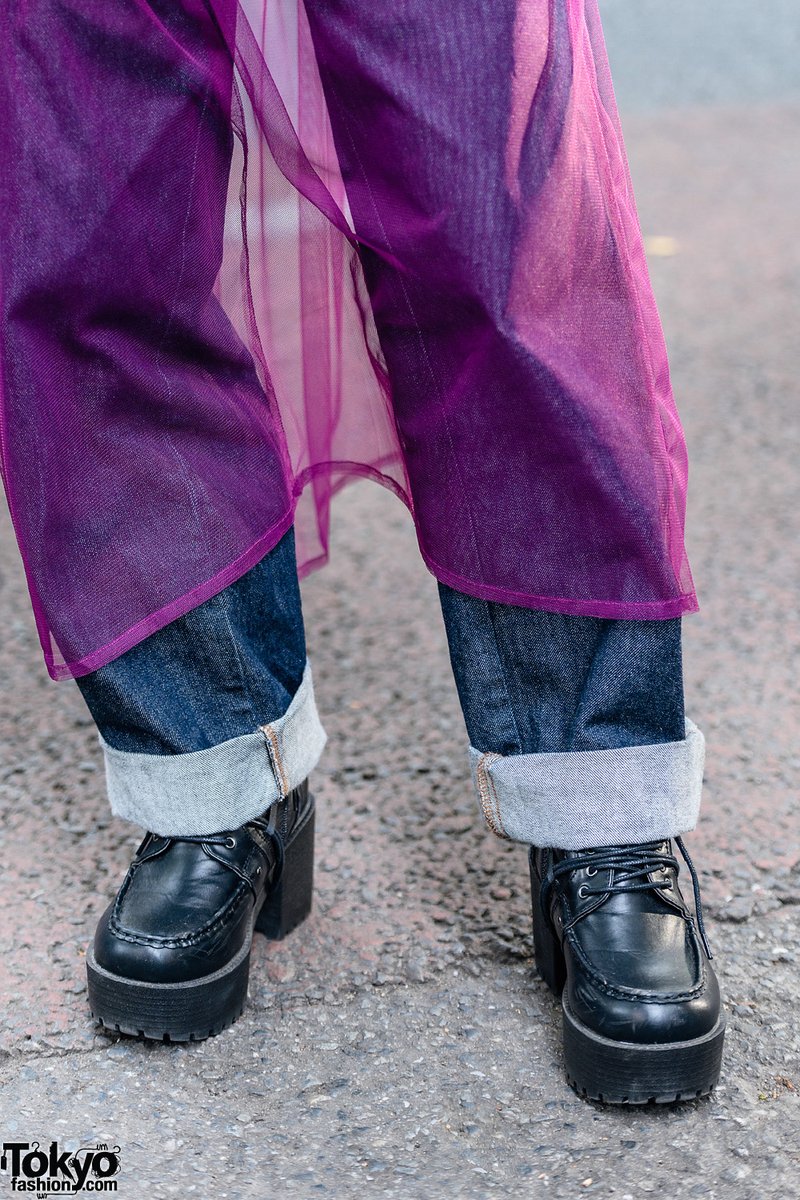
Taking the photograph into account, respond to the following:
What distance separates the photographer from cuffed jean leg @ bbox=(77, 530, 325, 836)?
3.84 ft

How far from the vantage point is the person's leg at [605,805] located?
43.4 inches

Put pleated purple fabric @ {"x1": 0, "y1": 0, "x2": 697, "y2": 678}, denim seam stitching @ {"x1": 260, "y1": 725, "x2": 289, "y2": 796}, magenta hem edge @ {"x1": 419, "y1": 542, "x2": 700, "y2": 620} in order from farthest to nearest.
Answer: denim seam stitching @ {"x1": 260, "y1": 725, "x2": 289, "y2": 796} → magenta hem edge @ {"x1": 419, "y1": 542, "x2": 700, "y2": 620} → pleated purple fabric @ {"x1": 0, "y1": 0, "x2": 697, "y2": 678}

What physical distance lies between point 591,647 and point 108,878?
628 mm

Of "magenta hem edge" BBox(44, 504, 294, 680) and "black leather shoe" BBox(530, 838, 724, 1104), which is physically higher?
"magenta hem edge" BBox(44, 504, 294, 680)

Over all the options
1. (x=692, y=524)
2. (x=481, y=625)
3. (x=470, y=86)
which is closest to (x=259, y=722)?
(x=481, y=625)

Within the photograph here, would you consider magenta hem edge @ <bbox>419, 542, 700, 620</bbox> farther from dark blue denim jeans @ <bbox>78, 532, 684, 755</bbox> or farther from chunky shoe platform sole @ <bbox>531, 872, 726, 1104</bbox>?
chunky shoe platform sole @ <bbox>531, 872, 726, 1104</bbox>

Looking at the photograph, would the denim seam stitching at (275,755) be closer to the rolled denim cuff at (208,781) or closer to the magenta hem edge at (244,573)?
the rolled denim cuff at (208,781)

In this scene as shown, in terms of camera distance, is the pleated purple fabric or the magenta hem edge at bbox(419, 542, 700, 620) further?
the magenta hem edge at bbox(419, 542, 700, 620)

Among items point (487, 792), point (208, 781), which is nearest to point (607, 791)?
point (487, 792)

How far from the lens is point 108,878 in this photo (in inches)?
56.3

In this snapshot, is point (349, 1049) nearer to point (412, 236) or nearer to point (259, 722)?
point (259, 722)

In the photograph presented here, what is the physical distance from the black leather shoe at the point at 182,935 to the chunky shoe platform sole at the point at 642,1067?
320 mm

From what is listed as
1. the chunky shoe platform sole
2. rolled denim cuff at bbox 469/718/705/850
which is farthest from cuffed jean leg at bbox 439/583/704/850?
the chunky shoe platform sole

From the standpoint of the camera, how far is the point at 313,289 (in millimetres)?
1214
